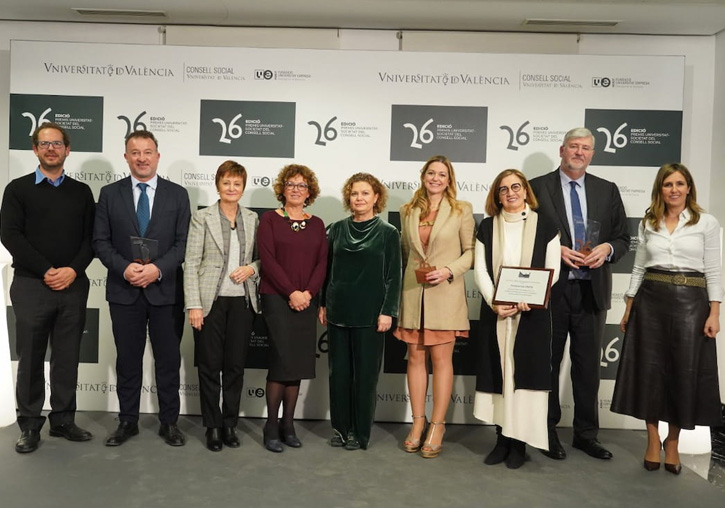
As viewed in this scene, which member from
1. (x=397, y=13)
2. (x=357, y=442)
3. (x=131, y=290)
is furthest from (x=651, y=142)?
(x=131, y=290)

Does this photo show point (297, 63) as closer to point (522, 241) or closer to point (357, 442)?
point (522, 241)

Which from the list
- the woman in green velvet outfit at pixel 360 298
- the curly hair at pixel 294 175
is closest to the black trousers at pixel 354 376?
the woman in green velvet outfit at pixel 360 298

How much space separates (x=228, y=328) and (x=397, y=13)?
248 cm

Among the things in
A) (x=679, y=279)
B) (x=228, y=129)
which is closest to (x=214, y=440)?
(x=228, y=129)

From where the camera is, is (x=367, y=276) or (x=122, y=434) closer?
(x=367, y=276)

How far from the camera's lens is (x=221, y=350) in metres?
3.78

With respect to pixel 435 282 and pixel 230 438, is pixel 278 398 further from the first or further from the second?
pixel 435 282

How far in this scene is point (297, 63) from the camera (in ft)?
15.1

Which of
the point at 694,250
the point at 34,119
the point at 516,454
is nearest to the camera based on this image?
the point at 694,250

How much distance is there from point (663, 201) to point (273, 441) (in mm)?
2639

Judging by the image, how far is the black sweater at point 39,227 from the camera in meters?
3.67

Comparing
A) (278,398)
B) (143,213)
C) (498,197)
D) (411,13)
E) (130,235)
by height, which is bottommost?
(278,398)

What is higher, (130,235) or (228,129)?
(228,129)

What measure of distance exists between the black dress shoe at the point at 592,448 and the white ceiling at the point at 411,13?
2.84m
